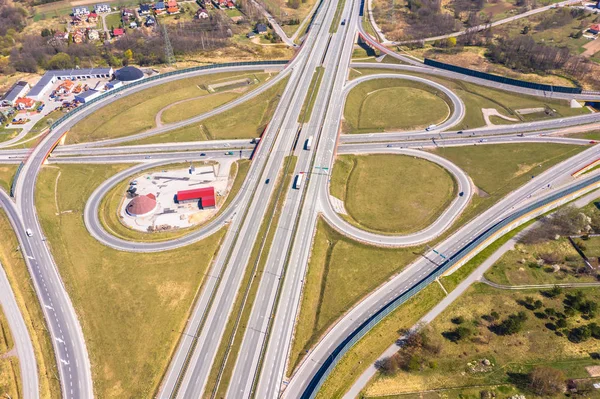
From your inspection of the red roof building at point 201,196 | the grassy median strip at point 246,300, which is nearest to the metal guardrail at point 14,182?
the red roof building at point 201,196

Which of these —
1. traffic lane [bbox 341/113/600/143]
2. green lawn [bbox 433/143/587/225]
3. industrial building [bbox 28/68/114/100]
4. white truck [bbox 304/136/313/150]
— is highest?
industrial building [bbox 28/68/114/100]

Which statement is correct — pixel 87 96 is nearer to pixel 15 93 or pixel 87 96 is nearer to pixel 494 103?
pixel 15 93

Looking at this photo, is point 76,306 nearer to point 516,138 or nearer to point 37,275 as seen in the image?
point 37,275

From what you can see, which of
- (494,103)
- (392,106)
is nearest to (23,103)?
(392,106)

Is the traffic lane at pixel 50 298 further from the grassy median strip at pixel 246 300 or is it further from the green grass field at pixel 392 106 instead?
the green grass field at pixel 392 106

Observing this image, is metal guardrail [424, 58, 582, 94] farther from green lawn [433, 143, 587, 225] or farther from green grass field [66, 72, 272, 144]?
green grass field [66, 72, 272, 144]

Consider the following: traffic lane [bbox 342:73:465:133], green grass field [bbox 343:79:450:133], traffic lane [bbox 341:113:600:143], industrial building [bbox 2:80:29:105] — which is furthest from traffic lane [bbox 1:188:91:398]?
traffic lane [bbox 342:73:465:133]

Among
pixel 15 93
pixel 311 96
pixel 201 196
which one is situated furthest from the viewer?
pixel 15 93

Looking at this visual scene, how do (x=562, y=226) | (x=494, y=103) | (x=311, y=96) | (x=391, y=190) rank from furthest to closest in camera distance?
(x=311, y=96) < (x=494, y=103) < (x=391, y=190) < (x=562, y=226)
